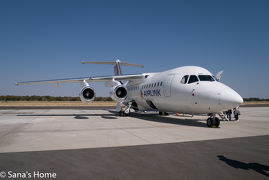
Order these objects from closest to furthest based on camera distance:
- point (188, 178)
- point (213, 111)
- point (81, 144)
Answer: point (188, 178), point (81, 144), point (213, 111)

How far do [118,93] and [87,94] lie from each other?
7.77 ft

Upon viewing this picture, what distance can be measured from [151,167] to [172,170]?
0.41 meters

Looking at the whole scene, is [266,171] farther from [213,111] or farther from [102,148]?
[213,111]

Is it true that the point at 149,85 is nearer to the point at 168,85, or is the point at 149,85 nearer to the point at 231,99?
the point at 168,85

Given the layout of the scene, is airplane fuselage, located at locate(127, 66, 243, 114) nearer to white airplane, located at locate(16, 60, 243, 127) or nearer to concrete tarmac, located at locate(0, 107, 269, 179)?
white airplane, located at locate(16, 60, 243, 127)

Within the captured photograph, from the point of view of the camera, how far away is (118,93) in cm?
1566

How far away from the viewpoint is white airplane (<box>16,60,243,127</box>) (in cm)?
893

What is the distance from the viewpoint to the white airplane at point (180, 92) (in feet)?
29.3

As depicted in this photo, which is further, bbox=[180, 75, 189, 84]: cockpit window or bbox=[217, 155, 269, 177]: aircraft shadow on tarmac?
bbox=[180, 75, 189, 84]: cockpit window

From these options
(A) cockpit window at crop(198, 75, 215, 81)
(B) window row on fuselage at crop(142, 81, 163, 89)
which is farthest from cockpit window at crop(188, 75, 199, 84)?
(B) window row on fuselage at crop(142, 81, 163, 89)

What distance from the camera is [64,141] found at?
6.21 m

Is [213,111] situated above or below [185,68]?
below

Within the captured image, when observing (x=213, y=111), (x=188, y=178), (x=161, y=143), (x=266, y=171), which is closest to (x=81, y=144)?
(x=161, y=143)

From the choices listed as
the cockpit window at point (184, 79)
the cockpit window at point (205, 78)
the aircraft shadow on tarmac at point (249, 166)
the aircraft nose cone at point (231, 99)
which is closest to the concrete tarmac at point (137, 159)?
the aircraft shadow on tarmac at point (249, 166)
